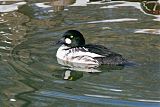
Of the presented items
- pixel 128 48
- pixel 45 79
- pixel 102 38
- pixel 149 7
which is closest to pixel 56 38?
pixel 102 38

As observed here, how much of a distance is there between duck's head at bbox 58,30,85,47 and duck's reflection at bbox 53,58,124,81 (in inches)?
18.4

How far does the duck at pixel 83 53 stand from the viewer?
33.5ft

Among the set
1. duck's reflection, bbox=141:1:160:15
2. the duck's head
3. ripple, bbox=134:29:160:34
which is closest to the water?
ripple, bbox=134:29:160:34

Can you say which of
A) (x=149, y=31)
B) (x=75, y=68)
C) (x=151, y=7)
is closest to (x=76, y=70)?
(x=75, y=68)

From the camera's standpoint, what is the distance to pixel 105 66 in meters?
10.3

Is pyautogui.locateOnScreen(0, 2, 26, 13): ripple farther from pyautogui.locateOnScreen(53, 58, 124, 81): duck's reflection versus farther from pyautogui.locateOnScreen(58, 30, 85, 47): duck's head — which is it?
pyautogui.locateOnScreen(53, 58, 124, 81): duck's reflection

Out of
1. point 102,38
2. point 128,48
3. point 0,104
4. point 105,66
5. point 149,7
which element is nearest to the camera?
point 0,104

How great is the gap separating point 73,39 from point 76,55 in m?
0.39

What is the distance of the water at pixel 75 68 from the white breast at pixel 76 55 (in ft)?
0.64

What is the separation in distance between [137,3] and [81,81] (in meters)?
7.25

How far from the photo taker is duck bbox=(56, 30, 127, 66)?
1020 centimetres

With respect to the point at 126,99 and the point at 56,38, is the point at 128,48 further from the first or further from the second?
the point at 126,99

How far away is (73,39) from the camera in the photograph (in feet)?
35.8

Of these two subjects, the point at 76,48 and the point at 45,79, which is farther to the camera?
the point at 76,48
